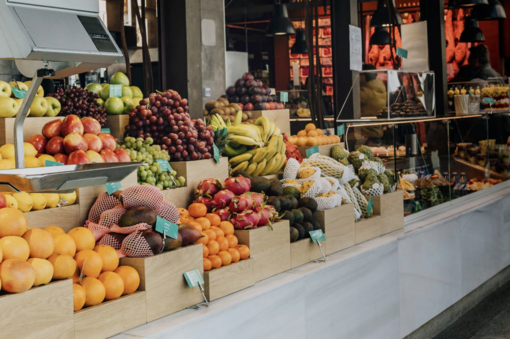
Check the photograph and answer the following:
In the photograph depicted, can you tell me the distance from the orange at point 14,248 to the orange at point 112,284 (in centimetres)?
30

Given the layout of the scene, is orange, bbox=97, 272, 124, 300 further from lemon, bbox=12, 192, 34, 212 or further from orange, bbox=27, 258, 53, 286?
lemon, bbox=12, 192, 34, 212

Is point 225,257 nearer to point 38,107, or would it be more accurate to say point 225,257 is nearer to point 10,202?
point 10,202

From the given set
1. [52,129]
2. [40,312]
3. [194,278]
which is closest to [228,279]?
[194,278]

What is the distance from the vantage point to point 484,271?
4.84m

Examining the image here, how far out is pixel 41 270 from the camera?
1751 mm

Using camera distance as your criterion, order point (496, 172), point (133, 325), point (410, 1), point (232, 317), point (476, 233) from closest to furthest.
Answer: point (133, 325) < point (232, 317) < point (476, 233) < point (496, 172) < point (410, 1)

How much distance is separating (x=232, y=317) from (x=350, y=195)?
4.88 ft

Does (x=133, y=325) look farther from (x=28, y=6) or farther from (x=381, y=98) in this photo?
(x=381, y=98)

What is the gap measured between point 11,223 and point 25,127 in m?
0.97

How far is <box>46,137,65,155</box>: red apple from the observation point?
2488mm

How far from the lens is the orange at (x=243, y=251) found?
2.53 m

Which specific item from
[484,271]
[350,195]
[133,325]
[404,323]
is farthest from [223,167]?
[484,271]

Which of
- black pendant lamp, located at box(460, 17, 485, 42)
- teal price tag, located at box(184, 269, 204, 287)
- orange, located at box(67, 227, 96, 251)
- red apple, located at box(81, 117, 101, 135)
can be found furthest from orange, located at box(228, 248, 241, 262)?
black pendant lamp, located at box(460, 17, 485, 42)

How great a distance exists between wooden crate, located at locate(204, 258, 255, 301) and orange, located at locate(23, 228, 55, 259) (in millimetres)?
690
